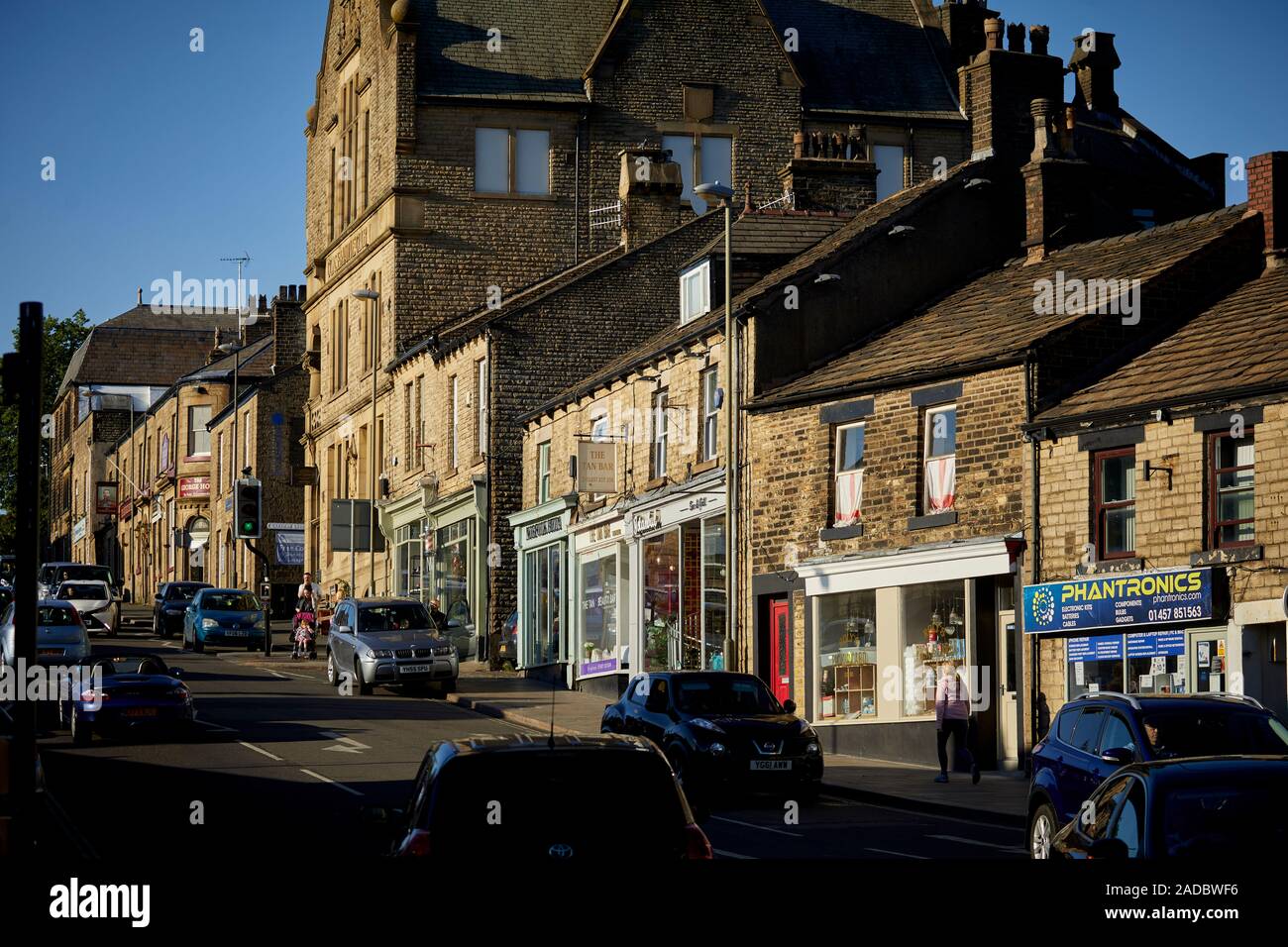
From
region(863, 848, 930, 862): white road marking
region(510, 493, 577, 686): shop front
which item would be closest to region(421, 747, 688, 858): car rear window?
region(863, 848, 930, 862): white road marking

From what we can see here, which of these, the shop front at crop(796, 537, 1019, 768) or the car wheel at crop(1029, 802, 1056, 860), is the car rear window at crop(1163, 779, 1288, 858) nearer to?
the car wheel at crop(1029, 802, 1056, 860)

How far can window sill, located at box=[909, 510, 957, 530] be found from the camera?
29.4m

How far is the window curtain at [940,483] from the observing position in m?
29.6

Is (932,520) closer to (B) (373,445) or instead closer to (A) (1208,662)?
(A) (1208,662)

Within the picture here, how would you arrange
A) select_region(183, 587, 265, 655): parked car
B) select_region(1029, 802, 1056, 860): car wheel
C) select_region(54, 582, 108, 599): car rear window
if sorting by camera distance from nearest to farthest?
1. select_region(1029, 802, 1056, 860): car wheel
2. select_region(183, 587, 265, 655): parked car
3. select_region(54, 582, 108, 599): car rear window

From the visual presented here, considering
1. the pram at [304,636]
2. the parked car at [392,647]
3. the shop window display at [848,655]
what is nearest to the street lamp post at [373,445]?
the pram at [304,636]

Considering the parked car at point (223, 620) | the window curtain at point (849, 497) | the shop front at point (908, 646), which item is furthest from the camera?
the parked car at point (223, 620)

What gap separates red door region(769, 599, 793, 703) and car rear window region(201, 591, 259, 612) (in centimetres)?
2102

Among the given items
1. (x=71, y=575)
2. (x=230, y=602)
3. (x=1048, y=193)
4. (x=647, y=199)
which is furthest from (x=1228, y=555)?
(x=71, y=575)

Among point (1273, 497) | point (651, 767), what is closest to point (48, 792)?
point (651, 767)

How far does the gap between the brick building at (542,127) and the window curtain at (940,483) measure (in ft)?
71.6

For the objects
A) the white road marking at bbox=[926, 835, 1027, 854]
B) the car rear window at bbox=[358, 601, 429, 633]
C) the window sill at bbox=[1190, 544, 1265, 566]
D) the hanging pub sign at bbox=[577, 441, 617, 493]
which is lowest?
the white road marking at bbox=[926, 835, 1027, 854]

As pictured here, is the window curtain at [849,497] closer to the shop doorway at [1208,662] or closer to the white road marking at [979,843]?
the shop doorway at [1208,662]
